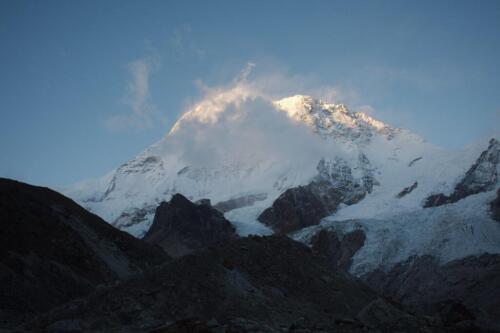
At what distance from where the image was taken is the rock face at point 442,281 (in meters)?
105

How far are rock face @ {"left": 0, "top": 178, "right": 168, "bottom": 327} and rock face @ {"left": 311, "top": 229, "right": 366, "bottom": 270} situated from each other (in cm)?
8940

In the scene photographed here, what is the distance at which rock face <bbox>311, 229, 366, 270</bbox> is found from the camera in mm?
152500

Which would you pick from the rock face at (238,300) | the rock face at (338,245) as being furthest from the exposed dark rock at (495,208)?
the rock face at (238,300)

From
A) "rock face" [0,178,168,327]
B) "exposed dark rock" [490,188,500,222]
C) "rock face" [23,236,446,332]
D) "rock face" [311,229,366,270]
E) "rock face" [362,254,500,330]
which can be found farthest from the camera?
"rock face" [311,229,366,270]

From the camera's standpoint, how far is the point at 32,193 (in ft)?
207

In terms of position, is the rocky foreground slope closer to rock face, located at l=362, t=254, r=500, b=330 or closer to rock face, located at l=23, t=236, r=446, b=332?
rock face, located at l=23, t=236, r=446, b=332

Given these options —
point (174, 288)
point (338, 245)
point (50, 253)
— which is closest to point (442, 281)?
point (338, 245)

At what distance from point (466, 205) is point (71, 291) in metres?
126

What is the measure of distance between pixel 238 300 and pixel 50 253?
904 inches

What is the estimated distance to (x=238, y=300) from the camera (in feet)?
115

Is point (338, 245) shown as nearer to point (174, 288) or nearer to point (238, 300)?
point (238, 300)

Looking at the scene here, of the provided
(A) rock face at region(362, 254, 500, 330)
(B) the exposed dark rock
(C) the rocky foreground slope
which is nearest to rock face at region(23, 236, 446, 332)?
(C) the rocky foreground slope

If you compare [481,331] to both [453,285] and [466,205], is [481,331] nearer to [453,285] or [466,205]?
[453,285]

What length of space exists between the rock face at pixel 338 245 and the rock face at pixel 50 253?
293 ft
